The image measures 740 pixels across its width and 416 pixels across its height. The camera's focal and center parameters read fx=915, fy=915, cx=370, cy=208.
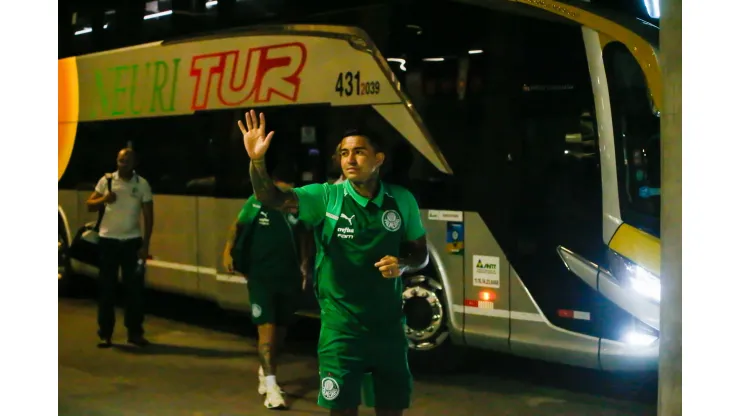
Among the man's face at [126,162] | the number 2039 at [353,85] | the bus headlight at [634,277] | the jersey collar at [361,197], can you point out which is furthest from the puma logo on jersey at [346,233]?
the man's face at [126,162]

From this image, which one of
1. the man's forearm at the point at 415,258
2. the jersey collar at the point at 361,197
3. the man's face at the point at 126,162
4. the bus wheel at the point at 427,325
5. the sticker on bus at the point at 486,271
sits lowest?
the bus wheel at the point at 427,325

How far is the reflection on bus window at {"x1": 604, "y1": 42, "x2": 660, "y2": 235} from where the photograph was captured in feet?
17.9

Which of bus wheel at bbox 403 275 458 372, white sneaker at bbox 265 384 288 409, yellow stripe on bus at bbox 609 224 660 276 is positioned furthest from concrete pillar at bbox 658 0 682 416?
white sneaker at bbox 265 384 288 409

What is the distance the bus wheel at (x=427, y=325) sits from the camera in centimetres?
630

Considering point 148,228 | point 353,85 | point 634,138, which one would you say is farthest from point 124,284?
point 634,138

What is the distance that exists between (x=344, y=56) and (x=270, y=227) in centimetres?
123

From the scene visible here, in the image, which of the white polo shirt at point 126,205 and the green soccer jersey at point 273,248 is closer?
the green soccer jersey at point 273,248

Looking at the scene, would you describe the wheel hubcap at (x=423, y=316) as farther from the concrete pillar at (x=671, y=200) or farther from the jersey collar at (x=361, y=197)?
the concrete pillar at (x=671, y=200)

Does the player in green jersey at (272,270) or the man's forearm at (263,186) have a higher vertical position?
the man's forearm at (263,186)

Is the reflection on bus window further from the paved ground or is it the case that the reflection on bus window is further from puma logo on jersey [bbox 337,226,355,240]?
puma logo on jersey [bbox 337,226,355,240]

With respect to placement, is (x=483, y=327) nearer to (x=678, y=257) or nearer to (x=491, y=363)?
(x=491, y=363)

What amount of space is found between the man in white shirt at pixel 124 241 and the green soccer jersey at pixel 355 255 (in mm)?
2732

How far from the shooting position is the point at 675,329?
13.9 feet

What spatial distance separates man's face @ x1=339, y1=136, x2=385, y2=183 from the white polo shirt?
9.06 ft
